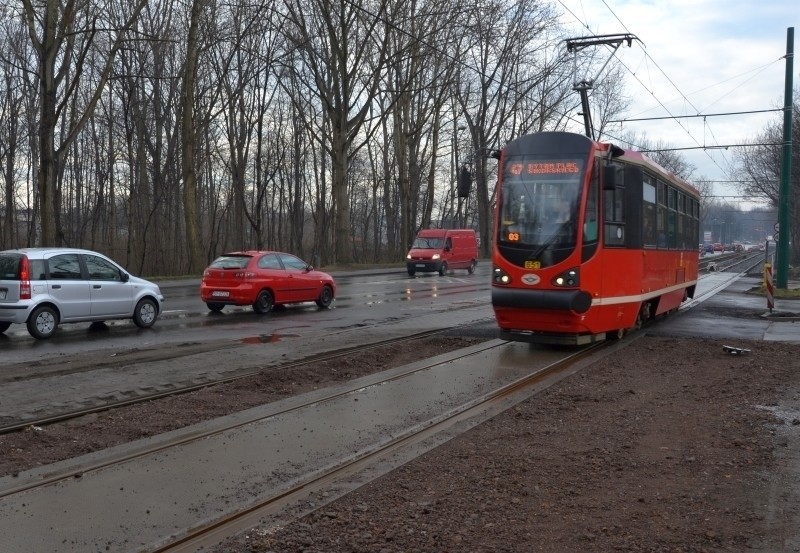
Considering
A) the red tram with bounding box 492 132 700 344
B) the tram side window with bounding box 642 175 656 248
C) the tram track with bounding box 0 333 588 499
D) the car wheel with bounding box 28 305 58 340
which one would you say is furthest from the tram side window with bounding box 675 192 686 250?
the car wheel with bounding box 28 305 58 340

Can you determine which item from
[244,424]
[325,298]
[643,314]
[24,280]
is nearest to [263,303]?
[325,298]

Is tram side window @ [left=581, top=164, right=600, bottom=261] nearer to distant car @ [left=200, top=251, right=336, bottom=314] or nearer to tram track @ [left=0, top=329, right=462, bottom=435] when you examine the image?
tram track @ [left=0, top=329, right=462, bottom=435]

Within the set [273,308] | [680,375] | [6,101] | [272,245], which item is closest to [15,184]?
[6,101]

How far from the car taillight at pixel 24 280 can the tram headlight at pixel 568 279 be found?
8.56 m

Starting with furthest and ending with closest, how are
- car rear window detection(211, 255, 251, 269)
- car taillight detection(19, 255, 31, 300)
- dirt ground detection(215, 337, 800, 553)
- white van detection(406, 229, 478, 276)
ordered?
white van detection(406, 229, 478, 276)
car rear window detection(211, 255, 251, 269)
car taillight detection(19, 255, 31, 300)
dirt ground detection(215, 337, 800, 553)

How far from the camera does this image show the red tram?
11.7 m

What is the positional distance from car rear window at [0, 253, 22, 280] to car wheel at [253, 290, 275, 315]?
582cm

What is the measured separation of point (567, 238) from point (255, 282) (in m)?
8.52

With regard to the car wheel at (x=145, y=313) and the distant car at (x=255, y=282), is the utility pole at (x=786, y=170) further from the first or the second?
the car wheel at (x=145, y=313)

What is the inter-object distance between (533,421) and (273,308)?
12196 mm

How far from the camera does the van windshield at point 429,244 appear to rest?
37.8m

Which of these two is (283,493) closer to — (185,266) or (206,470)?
(206,470)

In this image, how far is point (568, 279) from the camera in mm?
11664

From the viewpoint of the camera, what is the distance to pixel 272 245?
6178cm
